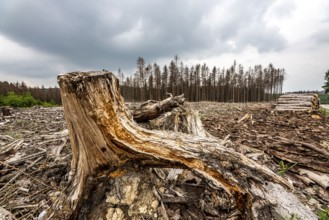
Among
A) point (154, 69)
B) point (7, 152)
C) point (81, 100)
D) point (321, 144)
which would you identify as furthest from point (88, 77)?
point (154, 69)

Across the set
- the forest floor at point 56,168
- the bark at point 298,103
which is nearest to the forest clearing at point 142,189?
the forest floor at point 56,168

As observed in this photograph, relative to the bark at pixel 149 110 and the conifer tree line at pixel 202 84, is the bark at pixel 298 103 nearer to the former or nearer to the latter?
the bark at pixel 149 110

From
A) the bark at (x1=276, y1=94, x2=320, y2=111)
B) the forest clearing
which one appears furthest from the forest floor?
the bark at (x1=276, y1=94, x2=320, y2=111)

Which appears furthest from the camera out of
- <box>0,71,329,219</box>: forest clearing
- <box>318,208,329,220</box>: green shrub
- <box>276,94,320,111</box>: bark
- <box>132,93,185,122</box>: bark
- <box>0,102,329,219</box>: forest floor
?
<box>276,94,320,111</box>: bark

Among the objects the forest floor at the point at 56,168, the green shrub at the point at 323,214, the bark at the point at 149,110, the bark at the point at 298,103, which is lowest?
the green shrub at the point at 323,214

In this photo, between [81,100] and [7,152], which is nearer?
[81,100]

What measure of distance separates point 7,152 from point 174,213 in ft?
10.1

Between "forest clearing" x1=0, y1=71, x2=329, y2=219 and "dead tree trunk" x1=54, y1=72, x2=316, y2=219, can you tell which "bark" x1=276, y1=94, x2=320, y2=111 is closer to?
"forest clearing" x1=0, y1=71, x2=329, y2=219

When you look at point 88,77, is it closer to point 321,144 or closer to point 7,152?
point 7,152

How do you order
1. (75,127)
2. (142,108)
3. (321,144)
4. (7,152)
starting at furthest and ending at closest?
(321,144) → (142,108) → (7,152) → (75,127)

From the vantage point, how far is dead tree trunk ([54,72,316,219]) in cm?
182

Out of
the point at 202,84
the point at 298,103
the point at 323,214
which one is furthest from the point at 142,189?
the point at 202,84

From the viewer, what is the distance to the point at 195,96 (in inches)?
2012

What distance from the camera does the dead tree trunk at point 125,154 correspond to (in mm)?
1817
